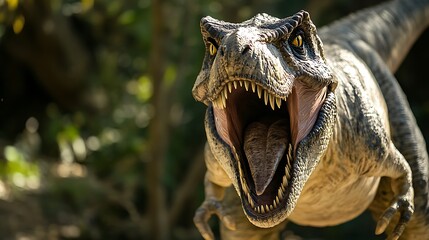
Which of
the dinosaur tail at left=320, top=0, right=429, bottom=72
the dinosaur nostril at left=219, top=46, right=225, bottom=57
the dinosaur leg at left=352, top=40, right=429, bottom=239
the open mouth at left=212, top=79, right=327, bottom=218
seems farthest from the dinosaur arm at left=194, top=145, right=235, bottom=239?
the dinosaur tail at left=320, top=0, right=429, bottom=72

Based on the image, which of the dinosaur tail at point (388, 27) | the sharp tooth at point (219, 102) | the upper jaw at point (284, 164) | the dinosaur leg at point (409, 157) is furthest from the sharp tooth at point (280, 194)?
the dinosaur tail at point (388, 27)

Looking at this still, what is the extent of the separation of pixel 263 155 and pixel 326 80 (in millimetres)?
342

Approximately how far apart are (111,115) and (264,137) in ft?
21.4

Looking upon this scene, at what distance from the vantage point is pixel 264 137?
114 inches

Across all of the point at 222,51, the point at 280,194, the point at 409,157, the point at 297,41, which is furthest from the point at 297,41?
the point at 409,157

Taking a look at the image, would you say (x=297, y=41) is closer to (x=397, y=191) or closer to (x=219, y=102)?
(x=219, y=102)

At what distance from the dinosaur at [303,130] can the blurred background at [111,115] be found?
2.62 meters

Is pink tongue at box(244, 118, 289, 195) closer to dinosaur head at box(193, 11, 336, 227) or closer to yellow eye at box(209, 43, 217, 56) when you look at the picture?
dinosaur head at box(193, 11, 336, 227)

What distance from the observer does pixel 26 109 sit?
10.3m

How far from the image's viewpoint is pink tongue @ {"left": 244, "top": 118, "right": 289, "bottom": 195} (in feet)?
9.11

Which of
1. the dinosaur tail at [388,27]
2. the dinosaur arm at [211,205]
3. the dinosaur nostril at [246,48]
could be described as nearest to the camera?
the dinosaur nostril at [246,48]

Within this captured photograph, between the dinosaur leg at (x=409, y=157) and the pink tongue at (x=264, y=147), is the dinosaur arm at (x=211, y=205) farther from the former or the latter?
the dinosaur leg at (x=409, y=157)

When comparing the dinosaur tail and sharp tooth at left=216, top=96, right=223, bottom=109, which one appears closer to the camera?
sharp tooth at left=216, top=96, right=223, bottom=109

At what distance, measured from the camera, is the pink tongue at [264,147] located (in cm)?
278
